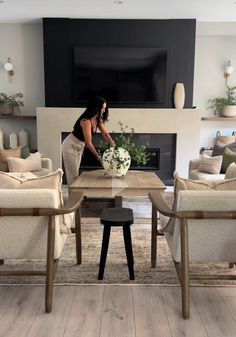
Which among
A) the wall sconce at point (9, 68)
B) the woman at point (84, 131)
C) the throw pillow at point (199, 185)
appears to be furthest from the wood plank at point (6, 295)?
the wall sconce at point (9, 68)

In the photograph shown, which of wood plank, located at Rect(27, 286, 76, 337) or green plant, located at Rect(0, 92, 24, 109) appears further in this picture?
green plant, located at Rect(0, 92, 24, 109)

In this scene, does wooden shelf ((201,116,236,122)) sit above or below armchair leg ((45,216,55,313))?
above

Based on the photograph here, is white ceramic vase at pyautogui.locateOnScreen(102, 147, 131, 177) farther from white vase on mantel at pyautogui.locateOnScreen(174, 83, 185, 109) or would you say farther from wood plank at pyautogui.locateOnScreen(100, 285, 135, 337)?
white vase on mantel at pyautogui.locateOnScreen(174, 83, 185, 109)

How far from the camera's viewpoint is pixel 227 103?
6.09 meters

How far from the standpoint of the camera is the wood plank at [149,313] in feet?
6.16

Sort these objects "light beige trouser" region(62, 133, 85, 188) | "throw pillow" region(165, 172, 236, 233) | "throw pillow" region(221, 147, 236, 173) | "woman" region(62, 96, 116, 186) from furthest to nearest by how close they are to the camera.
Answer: "throw pillow" region(221, 147, 236, 173), "light beige trouser" region(62, 133, 85, 188), "woman" region(62, 96, 116, 186), "throw pillow" region(165, 172, 236, 233)

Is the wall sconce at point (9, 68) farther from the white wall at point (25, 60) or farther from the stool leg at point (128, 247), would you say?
the stool leg at point (128, 247)

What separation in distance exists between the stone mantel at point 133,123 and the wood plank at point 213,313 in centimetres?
369

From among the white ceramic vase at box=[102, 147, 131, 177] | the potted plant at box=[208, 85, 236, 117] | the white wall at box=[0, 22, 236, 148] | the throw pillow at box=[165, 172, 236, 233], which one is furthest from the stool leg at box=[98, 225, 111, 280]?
the potted plant at box=[208, 85, 236, 117]

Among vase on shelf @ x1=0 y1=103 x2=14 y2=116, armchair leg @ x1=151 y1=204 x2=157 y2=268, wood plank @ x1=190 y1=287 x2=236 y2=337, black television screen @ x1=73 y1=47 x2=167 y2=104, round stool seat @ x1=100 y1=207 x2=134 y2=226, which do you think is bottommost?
wood plank @ x1=190 y1=287 x2=236 y2=337

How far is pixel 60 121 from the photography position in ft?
18.6

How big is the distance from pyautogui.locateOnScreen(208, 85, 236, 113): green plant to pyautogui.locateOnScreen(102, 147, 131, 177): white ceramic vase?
10.4 ft

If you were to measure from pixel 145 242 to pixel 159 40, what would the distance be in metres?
3.80

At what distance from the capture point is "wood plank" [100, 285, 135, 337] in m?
1.88
